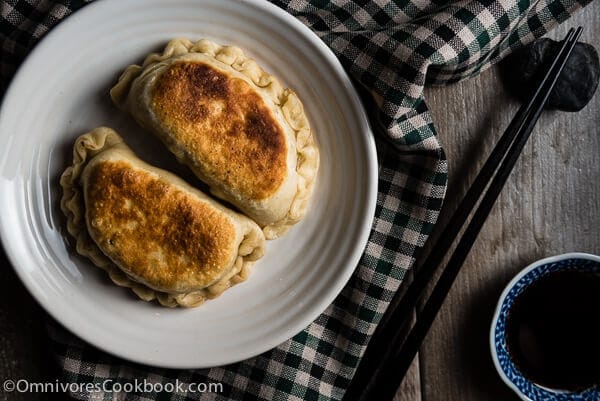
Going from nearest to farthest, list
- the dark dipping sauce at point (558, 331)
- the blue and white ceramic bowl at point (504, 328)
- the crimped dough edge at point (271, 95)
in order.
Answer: the crimped dough edge at point (271, 95), the blue and white ceramic bowl at point (504, 328), the dark dipping sauce at point (558, 331)

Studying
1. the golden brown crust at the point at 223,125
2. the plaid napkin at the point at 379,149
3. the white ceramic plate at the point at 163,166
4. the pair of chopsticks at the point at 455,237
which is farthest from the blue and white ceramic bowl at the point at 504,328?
the golden brown crust at the point at 223,125

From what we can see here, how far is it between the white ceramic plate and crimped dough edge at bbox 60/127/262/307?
0.06 metres

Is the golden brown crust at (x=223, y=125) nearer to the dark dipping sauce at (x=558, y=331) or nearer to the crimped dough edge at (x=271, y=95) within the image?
the crimped dough edge at (x=271, y=95)

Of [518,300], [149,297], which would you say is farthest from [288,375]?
[518,300]

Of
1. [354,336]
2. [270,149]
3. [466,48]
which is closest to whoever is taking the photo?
[270,149]

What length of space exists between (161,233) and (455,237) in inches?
37.8

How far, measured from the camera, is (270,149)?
1850 mm

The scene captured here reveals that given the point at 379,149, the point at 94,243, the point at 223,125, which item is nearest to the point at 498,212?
the point at 379,149

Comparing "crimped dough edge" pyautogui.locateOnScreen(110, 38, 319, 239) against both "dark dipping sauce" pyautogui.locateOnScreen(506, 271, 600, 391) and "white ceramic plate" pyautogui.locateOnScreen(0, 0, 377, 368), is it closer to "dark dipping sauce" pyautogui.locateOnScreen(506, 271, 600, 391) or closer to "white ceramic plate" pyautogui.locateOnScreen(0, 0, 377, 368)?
"white ceramic plate" pyautogui.locateOnScreen(0, 0, 377, 368)

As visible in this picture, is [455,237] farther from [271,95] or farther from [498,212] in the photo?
[271,95]

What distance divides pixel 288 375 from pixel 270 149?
31.4 inches

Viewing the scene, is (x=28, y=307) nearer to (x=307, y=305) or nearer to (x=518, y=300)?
(x=307, y=305)

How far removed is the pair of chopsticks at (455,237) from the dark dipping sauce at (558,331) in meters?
0.32

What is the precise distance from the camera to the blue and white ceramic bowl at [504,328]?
2.07 m
